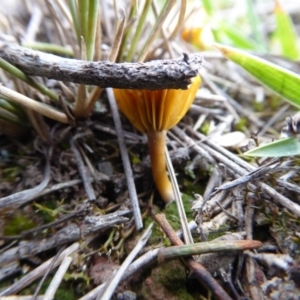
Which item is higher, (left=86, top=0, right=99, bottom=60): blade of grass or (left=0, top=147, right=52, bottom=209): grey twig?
(left=86, top=0, right=99, bottom=60): blade of grass

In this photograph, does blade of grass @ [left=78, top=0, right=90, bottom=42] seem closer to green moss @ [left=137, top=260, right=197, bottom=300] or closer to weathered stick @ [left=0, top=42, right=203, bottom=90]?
weathered stick @ [left=0, top=42, right=203, bottom=90]

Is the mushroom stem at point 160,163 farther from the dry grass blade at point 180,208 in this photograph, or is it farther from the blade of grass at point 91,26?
the blade of grass at point 91,26

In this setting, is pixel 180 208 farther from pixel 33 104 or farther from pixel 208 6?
pixel 208 6

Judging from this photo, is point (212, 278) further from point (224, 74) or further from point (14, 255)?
point (224, 74)

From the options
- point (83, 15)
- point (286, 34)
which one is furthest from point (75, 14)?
point (286, 34)

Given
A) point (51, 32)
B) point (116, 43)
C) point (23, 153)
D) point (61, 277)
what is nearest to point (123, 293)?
point (61, 277)

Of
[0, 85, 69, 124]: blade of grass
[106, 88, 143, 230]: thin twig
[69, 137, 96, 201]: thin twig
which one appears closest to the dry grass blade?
[106, 88, 143, 230]: thin twig

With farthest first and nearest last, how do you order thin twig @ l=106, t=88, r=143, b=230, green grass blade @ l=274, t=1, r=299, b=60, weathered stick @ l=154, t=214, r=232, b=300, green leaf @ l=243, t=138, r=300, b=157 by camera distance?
green grass blade @ l=274, t=1, r=299, b=60 < thin twig @ l=106, t=88, r=143, b=230 < green leaf @ l=243, t=138, r=300, b=157 < weathered stick @ l=154, t=214, r=232, b=300

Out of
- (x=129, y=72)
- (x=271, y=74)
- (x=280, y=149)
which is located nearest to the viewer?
(x=129, y=72)
